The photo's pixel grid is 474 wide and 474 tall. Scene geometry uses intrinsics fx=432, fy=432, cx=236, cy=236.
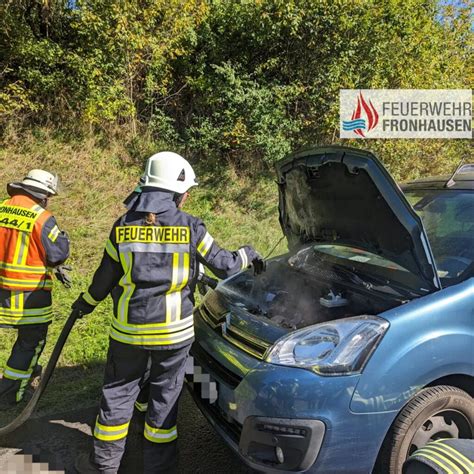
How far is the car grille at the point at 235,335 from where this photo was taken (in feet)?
7.42

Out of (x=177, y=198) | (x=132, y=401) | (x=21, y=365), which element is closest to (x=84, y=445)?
(x=132, y=401)

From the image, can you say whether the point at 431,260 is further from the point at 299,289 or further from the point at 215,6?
the point at 215,6

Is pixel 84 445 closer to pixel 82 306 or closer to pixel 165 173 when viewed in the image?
A: pixel 82 306

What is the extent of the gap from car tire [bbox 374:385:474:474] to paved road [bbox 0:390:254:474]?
0.82 m

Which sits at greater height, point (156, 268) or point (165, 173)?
point (165, 173)

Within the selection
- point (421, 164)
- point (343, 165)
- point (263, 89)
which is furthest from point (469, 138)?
point (343, 165)

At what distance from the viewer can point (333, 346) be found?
2098mm

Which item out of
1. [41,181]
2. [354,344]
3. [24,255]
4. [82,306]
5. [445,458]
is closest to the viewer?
[445,458]

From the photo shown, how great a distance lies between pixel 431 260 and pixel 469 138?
10495 mm

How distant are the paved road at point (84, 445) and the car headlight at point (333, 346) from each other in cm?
76

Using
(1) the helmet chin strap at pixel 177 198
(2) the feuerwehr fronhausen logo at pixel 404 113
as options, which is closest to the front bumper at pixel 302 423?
(1) the helmet chin strap at pixel 177 198

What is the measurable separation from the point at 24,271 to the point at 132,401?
139 cm

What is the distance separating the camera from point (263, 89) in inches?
315

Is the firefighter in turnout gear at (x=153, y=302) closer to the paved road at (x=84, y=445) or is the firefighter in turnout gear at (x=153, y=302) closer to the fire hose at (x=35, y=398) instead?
the paved road at (x=84, y=445)
